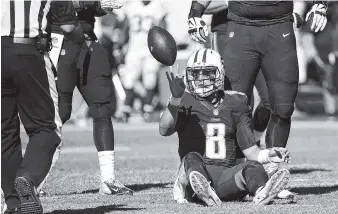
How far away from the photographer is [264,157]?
744 cm

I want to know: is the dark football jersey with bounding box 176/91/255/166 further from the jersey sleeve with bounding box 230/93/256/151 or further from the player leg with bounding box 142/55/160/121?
Result: the player leg with bounding box 142/55/160/121

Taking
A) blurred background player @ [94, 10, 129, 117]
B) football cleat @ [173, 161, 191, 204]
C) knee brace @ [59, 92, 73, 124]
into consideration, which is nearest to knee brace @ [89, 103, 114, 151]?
knee brace @ [59, 92, 73, 124]

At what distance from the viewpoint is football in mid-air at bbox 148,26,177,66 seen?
7949 millimetres

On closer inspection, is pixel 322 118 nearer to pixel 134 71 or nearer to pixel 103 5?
pixel 134 71

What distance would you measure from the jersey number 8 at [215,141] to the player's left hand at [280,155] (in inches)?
21.8

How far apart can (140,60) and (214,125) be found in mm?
11981

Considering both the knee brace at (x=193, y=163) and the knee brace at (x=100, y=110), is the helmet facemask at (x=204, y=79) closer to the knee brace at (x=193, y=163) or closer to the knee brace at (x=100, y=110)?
the knee brace at (x=193, y=163)

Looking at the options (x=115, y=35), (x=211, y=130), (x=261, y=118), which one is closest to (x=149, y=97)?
(x=115, y=35)

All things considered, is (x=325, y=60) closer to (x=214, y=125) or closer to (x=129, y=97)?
(x=129, y=97)

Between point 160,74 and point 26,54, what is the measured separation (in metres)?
13.6

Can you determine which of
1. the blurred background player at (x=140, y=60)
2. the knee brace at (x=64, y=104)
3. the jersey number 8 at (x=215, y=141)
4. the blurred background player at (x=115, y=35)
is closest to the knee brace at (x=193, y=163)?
the jersey number 8 at (x=215, y=141)

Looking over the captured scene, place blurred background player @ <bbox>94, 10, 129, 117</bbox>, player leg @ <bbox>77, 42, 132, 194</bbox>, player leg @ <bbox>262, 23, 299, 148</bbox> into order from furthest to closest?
blurred background player @ <bbox>94, 10, 129, 117</bbox> < player leg @ <bbox>77, 42, 132, 194</bbox> < player leg @ <bbox>262, 23, 299, 148</bbox>

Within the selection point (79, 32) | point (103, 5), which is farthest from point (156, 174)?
point (79, 32)

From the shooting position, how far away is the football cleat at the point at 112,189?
27.7 feet
